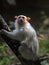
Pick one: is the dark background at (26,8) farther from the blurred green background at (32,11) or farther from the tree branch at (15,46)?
the tree branch at (15,46)

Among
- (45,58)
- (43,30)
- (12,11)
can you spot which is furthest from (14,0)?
(45,58)

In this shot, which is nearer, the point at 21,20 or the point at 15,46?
the point at 15,46

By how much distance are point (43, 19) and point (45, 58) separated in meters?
5.45

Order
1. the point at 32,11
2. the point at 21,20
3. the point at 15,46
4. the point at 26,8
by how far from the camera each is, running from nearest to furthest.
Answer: the point at 15,46 → the point at 21,20 → the point at 32,11 → the point at 26,8

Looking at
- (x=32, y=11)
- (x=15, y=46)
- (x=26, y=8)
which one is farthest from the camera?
(x=26, y=8)

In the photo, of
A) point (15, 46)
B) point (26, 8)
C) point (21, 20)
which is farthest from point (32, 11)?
point (15, 46)

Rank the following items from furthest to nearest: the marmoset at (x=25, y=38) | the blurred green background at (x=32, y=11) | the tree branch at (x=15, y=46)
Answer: the blurred green background at (x=32, y=11) → the marmoset at (x=25, y=38) → the tree branch at (x=15, y=46)

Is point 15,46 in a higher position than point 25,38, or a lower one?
lower

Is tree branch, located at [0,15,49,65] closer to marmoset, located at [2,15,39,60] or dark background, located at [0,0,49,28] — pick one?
marmoset, located at [2,15,39,60]

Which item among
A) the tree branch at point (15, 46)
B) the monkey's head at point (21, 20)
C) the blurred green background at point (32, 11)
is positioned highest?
the blurred green background at point (32, 11)

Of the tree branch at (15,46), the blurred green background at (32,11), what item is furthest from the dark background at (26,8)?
the tree branch at (15,46)

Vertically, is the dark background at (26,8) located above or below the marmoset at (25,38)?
above

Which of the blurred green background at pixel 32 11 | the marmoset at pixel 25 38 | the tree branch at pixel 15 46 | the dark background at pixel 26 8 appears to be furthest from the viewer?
the dark background at pixel 26 8

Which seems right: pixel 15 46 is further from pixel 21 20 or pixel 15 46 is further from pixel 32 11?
pixel 32 11
